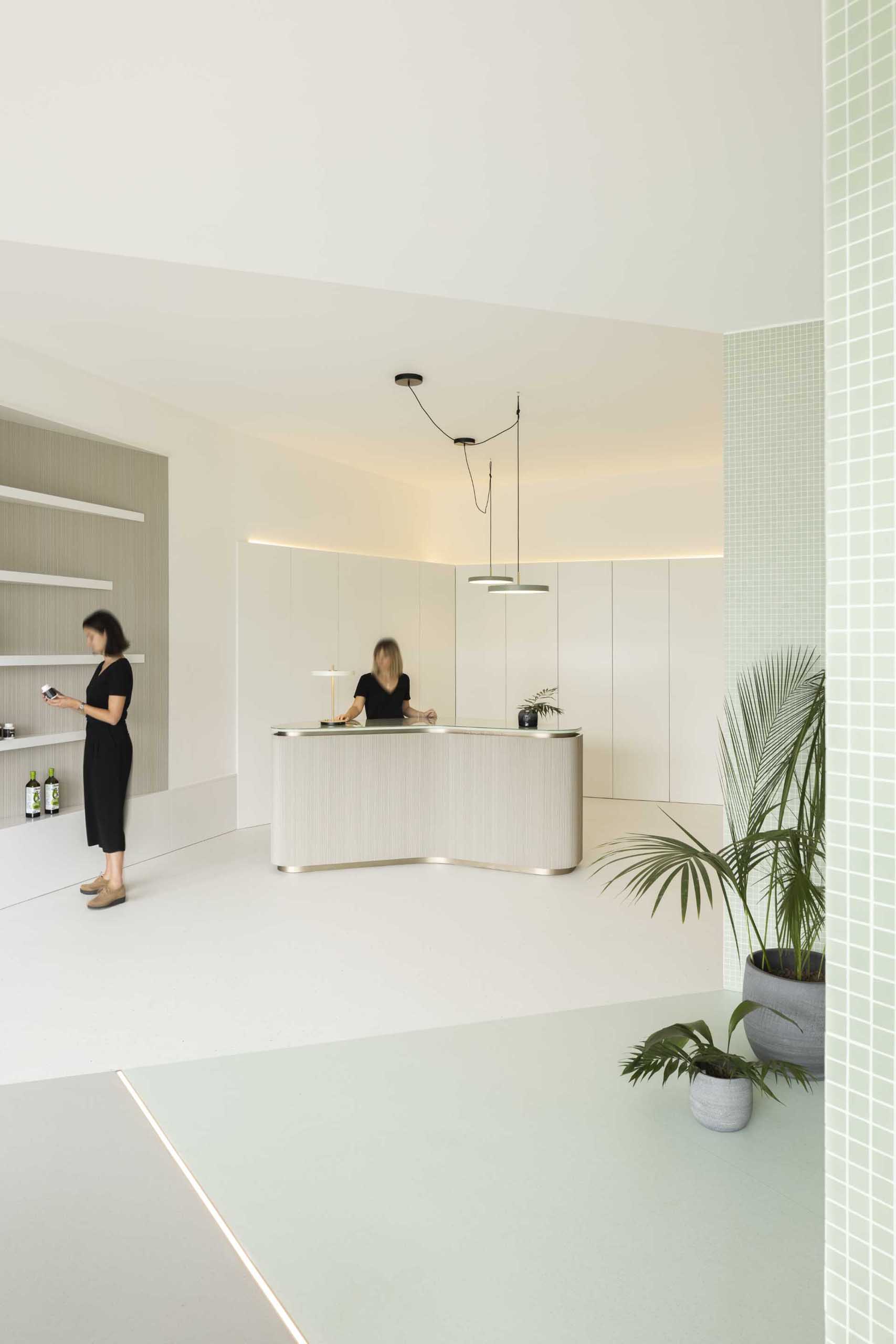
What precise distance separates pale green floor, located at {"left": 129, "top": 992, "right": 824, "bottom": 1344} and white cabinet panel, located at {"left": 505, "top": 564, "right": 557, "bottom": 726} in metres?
5.51

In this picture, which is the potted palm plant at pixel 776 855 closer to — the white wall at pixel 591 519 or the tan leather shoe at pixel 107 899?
the tan leather shoe at pixel 107 899

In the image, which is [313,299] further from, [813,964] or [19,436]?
[813,964]

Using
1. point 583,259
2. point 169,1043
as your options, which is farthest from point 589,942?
point 583,259

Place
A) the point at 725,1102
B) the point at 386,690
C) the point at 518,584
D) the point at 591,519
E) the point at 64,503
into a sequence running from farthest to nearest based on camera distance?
the point at 591,519
the point at 518,584
the point at 386,690
the point at 64,503
the point at 725,1102

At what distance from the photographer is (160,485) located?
604 cm

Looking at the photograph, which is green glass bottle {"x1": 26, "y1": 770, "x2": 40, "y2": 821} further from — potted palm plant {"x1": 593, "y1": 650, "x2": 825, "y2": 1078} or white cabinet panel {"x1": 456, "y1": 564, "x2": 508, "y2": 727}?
white cabinet panel {"x1": 456, "y1": 564, "x2": 508, "y2": 727}

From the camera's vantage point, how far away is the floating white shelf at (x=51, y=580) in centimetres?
471

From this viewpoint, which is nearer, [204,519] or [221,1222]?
[221,1222]

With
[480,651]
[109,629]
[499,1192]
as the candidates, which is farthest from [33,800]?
[480,651]

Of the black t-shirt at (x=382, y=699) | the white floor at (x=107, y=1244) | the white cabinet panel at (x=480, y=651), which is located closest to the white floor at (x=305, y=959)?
the white floor at (x=107, y=1244)

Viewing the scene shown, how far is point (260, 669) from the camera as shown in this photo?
690 centimetres

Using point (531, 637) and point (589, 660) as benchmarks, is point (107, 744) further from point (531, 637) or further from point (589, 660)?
point (589, 660)

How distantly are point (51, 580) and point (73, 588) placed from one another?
17.2 inches

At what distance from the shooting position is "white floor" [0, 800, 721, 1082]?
10.8 feet
